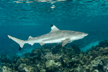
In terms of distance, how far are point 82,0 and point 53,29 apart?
11403mm

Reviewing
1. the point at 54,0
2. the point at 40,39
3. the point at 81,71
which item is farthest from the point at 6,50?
the point at 81,71

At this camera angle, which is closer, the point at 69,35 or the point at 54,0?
the point at 69,35

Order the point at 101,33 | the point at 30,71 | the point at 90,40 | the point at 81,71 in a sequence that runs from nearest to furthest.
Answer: the point at 81,71 → the point at 30,71 → the point at 90,40 → the point at 101,33

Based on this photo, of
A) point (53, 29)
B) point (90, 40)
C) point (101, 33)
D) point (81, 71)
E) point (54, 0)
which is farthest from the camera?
point (101, 33)

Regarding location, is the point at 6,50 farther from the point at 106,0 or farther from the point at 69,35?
the point at 106,0

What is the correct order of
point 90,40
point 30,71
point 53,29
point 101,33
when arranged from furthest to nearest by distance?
point 101,33
point 90,40
point 53,29
point 30,71

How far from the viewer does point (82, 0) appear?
15.4 meters

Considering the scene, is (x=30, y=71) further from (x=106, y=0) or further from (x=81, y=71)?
(x=106, y=0)

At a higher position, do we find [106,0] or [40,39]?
[106,0]

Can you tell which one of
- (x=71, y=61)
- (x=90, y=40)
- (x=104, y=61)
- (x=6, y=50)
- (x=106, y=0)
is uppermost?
(x=106, y=0)

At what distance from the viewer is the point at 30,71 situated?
196 inches

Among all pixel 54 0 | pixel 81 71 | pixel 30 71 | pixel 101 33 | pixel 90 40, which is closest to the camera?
pixel 81 71

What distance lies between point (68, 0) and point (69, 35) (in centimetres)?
1096

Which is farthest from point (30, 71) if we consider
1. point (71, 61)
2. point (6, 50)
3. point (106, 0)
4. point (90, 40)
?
point (6, 50)
